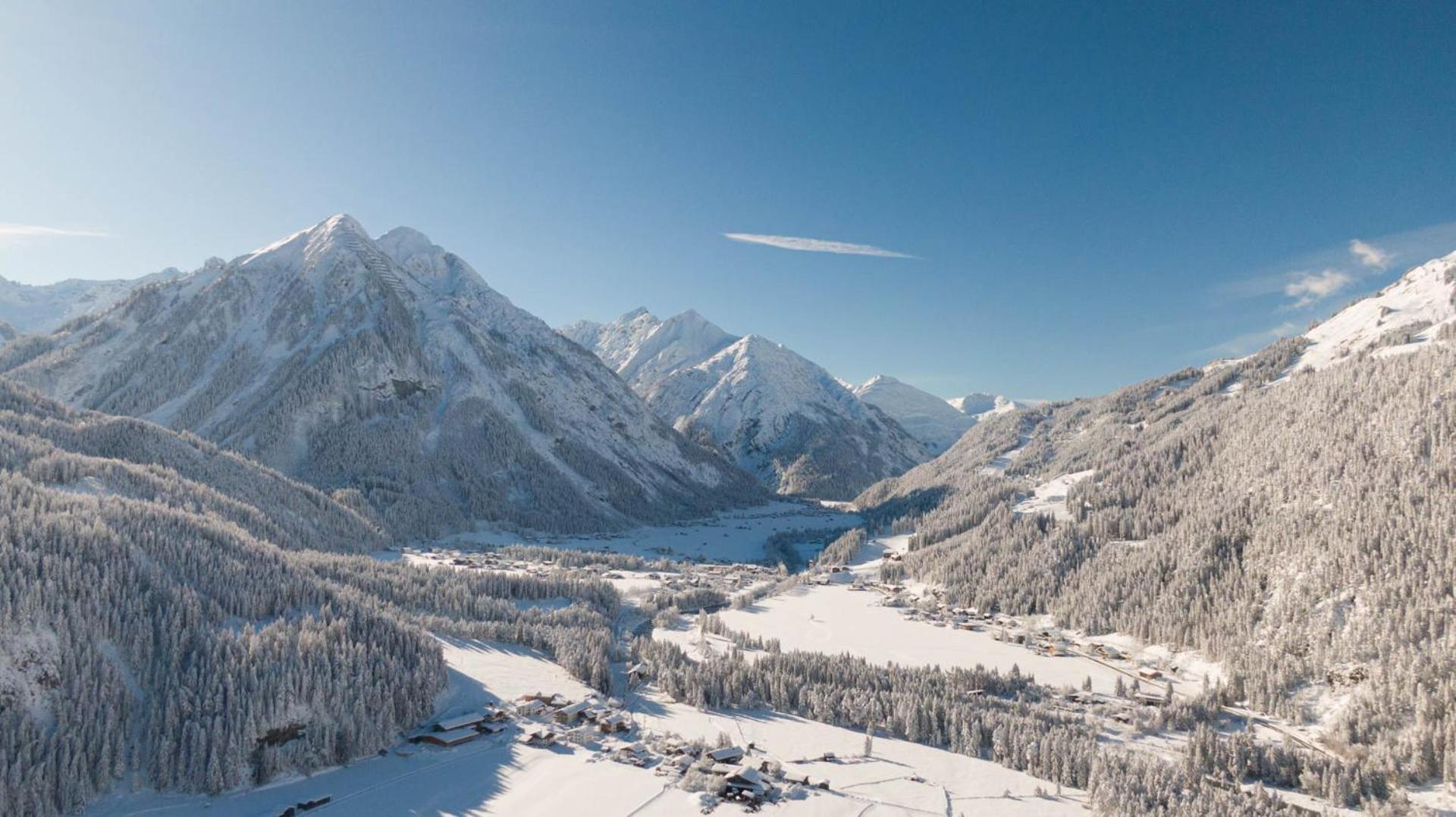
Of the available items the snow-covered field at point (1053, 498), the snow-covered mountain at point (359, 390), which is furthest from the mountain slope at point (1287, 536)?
the snow-covered mountain at point (359, 390)

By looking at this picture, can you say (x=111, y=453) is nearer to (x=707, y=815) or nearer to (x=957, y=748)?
(x=707, y=815)

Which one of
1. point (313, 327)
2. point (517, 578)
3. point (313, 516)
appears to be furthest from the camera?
point (313, 327)

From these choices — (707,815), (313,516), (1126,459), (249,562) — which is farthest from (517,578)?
(1126,459)

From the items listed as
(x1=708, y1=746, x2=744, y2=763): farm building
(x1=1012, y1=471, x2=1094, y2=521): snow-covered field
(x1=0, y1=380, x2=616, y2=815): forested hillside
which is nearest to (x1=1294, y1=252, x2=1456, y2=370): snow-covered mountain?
(x1=1012, y1=471, x2=1094, y2=521): snow-covered field

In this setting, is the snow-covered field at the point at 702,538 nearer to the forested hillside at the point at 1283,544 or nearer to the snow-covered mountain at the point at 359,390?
the snow-covered mountain at the point at 359,390

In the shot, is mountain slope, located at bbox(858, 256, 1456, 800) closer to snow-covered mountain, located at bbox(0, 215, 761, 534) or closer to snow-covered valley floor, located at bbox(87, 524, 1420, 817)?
snow-covered valley floor, located at bbox(87, 524, 1420, 817)
